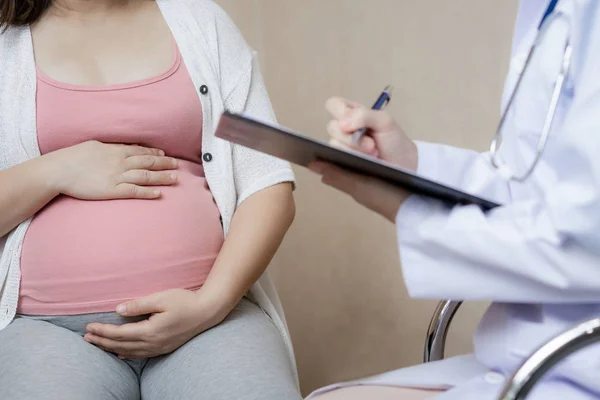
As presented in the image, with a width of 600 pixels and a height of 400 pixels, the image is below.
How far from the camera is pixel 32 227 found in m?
1.11

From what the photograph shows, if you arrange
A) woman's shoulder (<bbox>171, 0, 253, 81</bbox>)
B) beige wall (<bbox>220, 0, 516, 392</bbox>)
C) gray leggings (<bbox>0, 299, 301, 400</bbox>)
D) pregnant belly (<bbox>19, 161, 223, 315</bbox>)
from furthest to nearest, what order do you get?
beige wall (<bbox>220, 0, 516, 392</bbox>)
woman's shoulder (<bbox>171, 0, 253, 81</bbox>)
pregnant belly (<bbox>19, 161, 223, 315</bbox>)
gray leggings (<bbox>0, 299, 301, 400</bbox>)

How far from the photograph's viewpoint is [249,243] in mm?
1122

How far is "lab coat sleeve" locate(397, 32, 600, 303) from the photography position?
615mm

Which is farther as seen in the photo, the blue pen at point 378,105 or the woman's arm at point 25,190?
the woman's arm at point 25,190

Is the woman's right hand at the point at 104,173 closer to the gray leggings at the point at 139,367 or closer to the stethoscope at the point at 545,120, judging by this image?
the gray leggings at the point at 139,367

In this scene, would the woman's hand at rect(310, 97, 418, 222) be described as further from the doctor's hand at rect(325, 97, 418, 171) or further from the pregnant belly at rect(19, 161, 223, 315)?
the pregnant belly at rect(19, 161, 223, 315)

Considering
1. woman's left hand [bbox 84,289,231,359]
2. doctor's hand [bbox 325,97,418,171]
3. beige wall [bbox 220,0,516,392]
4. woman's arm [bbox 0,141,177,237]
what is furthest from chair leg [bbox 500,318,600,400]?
beige wall [bbox 220,0,516,392]

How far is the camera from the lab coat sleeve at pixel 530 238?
0.61 metres

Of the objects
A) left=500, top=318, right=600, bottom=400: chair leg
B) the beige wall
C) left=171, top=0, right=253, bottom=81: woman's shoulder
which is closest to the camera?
left=500, top=318, right=600, bottom=400: chair leg

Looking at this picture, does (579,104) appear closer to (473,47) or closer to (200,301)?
(200,301)

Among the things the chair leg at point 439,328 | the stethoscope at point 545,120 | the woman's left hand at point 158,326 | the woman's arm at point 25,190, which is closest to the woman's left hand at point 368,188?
the stethoscope at point 545,120

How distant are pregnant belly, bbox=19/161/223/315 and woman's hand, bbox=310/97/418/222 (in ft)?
1.35

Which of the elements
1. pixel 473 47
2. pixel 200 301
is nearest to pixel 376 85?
pixel 473 47

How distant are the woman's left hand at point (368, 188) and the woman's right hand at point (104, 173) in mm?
455
